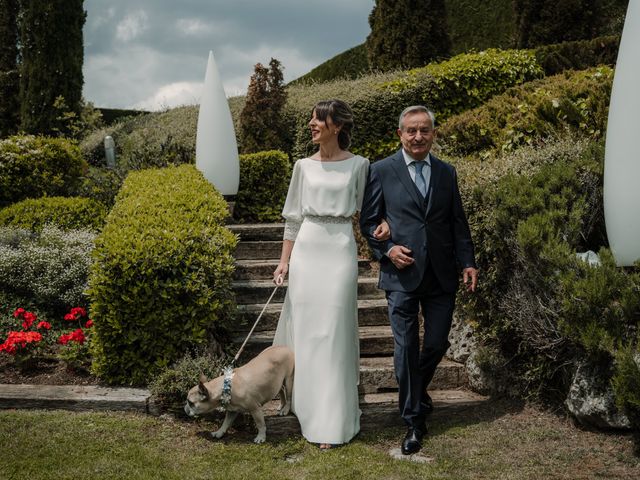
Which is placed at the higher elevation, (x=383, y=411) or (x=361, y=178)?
(x=361, y=178)

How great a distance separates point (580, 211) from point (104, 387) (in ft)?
12.6

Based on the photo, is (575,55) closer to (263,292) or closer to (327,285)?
(263,292)

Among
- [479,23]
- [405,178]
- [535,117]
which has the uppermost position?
[479,23]

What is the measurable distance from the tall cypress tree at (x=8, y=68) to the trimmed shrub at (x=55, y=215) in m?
12.0

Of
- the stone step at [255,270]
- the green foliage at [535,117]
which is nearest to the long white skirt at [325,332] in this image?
the stone step at [255,270]

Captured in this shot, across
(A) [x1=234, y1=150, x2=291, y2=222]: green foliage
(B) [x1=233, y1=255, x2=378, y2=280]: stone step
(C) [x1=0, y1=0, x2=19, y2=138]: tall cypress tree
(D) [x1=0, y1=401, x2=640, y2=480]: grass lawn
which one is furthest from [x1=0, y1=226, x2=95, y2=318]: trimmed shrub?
(C) [x1=0, y1=0, x2=19, y2=138]: tall cypress tree

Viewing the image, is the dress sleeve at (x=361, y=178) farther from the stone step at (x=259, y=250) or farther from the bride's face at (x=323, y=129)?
the stone step at (x=259, y=250)

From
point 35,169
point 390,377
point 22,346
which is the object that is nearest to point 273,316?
point 390,377

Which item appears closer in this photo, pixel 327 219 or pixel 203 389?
pixel 203 389

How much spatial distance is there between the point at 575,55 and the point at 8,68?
59.3ft

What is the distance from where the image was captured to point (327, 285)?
4500 mm

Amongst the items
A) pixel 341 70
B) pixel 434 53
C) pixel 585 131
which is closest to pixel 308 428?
pixel 585 131

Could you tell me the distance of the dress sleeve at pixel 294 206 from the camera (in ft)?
15.5

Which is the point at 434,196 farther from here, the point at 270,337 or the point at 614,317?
the point at 270,337
